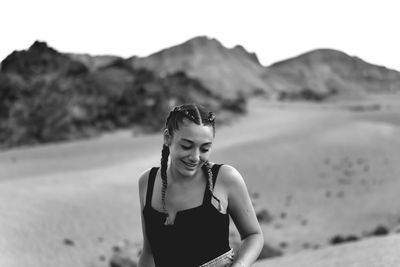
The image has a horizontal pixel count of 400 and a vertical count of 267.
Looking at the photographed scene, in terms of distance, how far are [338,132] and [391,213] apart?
9132mm

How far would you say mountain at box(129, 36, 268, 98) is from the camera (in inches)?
4070

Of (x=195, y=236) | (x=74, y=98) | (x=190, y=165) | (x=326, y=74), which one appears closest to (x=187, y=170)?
(x=190, y=165)

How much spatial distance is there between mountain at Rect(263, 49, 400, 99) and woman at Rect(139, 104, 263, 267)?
3924 inches

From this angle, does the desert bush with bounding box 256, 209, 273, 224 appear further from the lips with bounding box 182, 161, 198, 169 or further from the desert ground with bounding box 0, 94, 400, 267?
the lips with bounding box 182, 161, 198, 169

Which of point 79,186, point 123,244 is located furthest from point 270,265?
point 79,186

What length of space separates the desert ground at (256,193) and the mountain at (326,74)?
81256 millimetres

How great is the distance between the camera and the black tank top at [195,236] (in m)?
2.27

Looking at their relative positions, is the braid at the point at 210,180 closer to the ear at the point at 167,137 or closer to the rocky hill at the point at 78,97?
the ear at the point at 167,137

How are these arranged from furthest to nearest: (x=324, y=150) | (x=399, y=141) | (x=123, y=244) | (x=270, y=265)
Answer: (x=399, y=141)
(x=324, y=150)
(x=123, y=244)
(x=270, y=265)

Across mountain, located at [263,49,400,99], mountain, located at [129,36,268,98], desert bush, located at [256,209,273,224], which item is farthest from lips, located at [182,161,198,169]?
mountain, located at [263,49,400,99]

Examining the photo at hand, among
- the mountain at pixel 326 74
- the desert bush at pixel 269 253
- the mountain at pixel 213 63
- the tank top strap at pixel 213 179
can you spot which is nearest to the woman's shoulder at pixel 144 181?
the tank top strap at pixel 213 179

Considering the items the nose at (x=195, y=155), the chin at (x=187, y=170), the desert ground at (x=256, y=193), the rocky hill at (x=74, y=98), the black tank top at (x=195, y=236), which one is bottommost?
the desert ground at (x=256, y=193)

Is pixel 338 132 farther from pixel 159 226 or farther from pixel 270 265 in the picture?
pixel 159 226

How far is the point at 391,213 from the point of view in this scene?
491 inches
